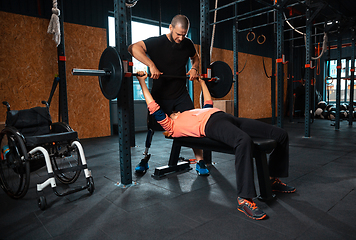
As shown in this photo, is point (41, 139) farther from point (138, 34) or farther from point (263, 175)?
point (138, 34)

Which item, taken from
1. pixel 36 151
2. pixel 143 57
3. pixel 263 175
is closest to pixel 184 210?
pixel 263 175

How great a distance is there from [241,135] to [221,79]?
115 centimetres

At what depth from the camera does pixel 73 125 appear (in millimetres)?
4324

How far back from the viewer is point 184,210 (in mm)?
1513

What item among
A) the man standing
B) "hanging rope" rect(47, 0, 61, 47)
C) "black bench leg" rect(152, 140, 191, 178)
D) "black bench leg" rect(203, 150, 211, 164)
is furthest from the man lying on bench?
"hanging rope" rect(47, 0, 61, 47)

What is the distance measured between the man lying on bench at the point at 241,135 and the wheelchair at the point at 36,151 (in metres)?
0.68

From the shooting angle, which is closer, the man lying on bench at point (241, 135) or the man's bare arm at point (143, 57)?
the man lying on bench at point (241, 135)

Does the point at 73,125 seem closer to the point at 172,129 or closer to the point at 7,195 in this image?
the point at 7,195

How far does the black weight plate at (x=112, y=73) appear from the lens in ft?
5.60

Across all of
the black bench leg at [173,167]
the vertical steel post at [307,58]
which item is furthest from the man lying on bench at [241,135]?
the vertical steel post at [307,58]

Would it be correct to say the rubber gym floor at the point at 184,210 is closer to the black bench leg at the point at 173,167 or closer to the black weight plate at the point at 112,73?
the black bench leg at the point at 173,167

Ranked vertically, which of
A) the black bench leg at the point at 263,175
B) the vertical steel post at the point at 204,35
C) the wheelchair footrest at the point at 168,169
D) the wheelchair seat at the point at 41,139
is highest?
the vertical steel post at the point at 204,35

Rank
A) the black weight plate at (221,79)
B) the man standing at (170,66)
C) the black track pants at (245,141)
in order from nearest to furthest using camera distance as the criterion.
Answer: the black track pants at (245,141) → the man standing at (170,66) → the black weight plate at (221,79)

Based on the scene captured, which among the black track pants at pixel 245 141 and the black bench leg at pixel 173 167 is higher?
the black track pants at pixel 245 141
